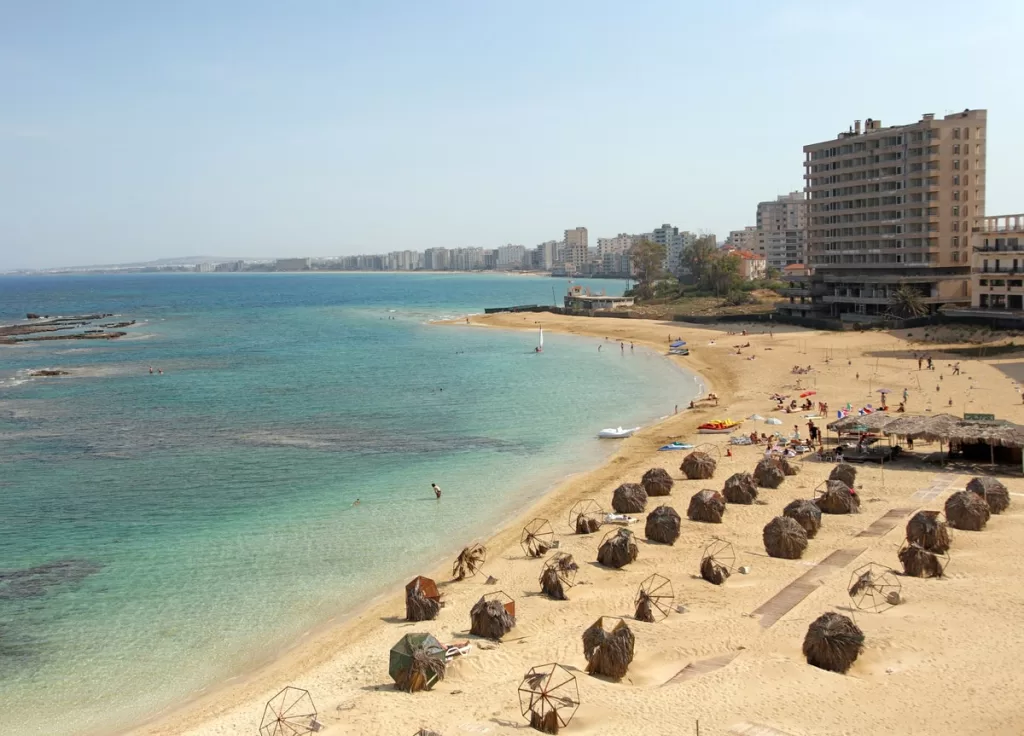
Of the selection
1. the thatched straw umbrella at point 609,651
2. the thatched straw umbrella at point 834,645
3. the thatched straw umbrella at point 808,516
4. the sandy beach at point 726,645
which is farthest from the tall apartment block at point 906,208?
the thatched straw umbrella at point 609,651

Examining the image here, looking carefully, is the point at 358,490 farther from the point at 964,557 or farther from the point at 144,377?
the point at 144,377

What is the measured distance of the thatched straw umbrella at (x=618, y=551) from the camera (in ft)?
79.3

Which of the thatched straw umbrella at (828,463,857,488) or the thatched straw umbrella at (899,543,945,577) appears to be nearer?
the thatched straw umbrella at (899,543,945,577)

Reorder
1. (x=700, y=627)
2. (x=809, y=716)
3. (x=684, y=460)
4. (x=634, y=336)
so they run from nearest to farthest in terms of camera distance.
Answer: (x=809, y=716) → (x=700, y=627) → (x=684, y=460) → (x=634, y=336)

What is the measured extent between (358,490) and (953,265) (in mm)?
66829

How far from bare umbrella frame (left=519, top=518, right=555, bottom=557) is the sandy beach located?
1.04 feet

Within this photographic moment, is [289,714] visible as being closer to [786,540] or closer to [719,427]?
[786,540]

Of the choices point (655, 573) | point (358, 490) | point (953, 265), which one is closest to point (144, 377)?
point (358, 490)

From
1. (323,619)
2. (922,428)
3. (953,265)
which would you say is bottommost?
(323,619)

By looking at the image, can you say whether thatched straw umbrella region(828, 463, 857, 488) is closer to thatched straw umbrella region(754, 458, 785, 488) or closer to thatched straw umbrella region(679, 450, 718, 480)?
thatched straw umbrella region(754, 458, 785, 488)

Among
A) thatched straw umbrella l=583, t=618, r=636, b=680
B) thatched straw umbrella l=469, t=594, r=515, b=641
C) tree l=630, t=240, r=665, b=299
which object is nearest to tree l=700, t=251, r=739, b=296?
tree l=630, t=240, r=665, b=299

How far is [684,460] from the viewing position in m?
34.1

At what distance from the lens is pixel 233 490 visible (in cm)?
3522

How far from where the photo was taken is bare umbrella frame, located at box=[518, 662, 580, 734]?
1547 cm
